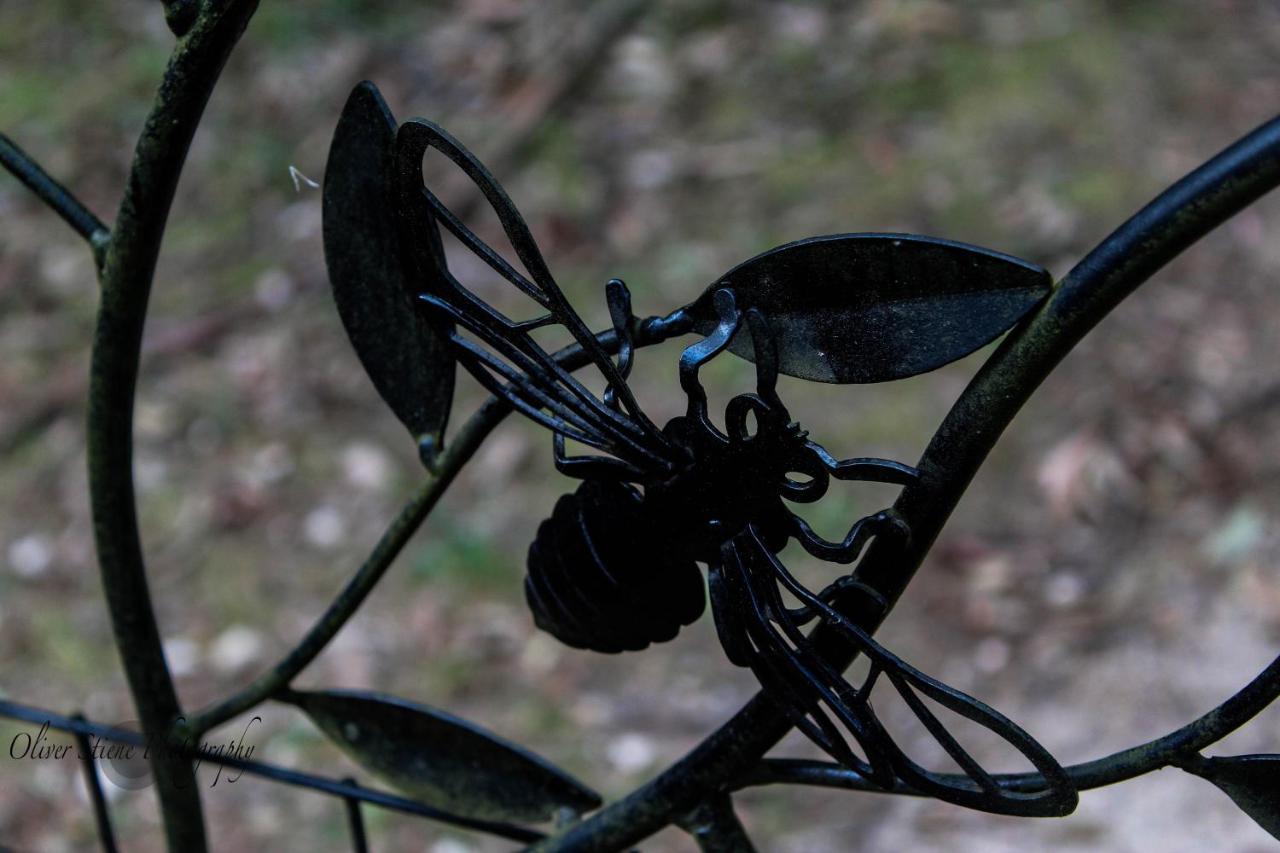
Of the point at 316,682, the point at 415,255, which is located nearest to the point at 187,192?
the point at 316,682

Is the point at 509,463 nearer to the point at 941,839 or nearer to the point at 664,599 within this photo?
the point at 941,839

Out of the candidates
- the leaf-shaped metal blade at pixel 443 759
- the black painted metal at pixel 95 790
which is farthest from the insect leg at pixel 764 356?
the black painted metal at pixel 95 790

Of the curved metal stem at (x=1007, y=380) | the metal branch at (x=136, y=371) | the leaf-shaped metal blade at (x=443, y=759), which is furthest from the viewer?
the leaf-shaped metal blade at (x=443, y=759)

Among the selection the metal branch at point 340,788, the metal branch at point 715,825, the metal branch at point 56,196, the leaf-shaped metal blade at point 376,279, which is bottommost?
the metal branch at point 715,825

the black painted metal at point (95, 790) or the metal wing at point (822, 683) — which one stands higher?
the black painted metal at point (95, 790)

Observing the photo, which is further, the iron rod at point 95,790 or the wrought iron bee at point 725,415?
the iron rod at point 95,790

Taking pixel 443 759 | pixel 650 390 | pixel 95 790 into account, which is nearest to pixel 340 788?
pixel 443 759

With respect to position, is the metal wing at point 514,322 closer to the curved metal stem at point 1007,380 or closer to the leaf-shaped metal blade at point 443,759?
the curved metal stem at point 1007,380

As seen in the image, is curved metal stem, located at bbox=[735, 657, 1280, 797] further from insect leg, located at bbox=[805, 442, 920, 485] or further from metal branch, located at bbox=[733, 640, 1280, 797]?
insect leg, located at bbox=[805, 442, 920, 485]
